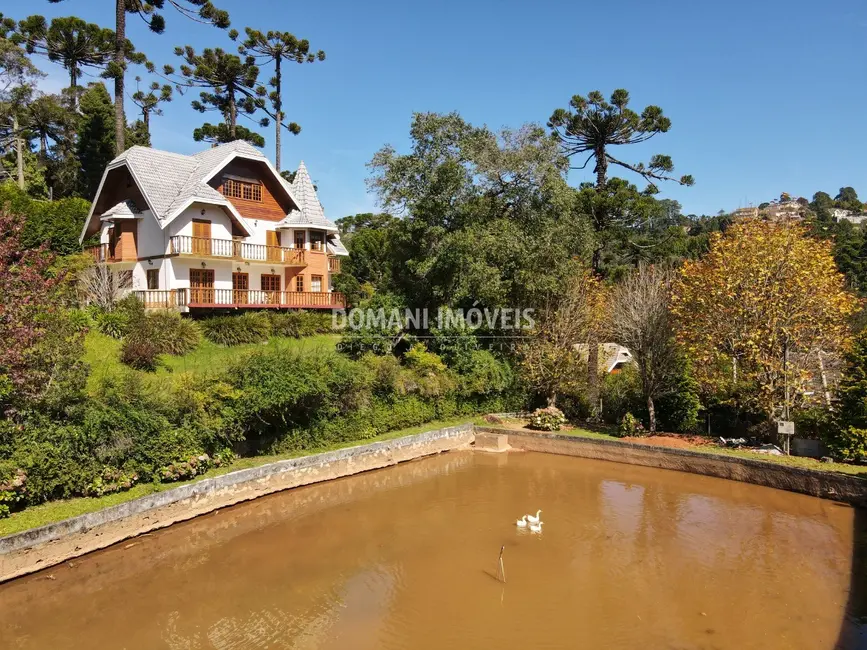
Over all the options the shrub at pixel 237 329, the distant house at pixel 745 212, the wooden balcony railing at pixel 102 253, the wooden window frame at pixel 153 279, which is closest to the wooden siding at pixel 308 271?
the shrub at pixel 237 329

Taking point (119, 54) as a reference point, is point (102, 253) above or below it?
below

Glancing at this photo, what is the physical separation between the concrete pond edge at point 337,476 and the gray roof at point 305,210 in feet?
43.6

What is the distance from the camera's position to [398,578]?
378 inches

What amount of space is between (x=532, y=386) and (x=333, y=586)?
13.5 metres

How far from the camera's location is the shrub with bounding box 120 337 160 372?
1641 cm

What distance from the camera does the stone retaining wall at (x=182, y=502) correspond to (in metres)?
9.30

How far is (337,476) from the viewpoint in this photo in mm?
15172

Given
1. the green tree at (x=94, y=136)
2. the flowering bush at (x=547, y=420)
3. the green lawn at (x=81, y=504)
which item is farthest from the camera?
the green tree at (x=94, y=136)

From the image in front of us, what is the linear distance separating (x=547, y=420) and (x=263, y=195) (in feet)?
57.8

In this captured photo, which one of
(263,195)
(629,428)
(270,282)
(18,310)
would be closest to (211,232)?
(270,282)

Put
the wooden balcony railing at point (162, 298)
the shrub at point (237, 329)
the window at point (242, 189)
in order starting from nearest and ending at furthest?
the shrub at point (237, 329)
the wooden balcony railing at point (162, 298)
the window at point (242, 189)

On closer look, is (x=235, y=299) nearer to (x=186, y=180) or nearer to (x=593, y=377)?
(x=186, y=180)

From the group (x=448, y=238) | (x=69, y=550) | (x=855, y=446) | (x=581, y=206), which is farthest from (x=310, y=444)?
(x=581, y=206)

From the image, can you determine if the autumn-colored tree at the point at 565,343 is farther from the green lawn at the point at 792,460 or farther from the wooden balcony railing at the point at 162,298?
the wooden balcony railing at the point at 162,298
